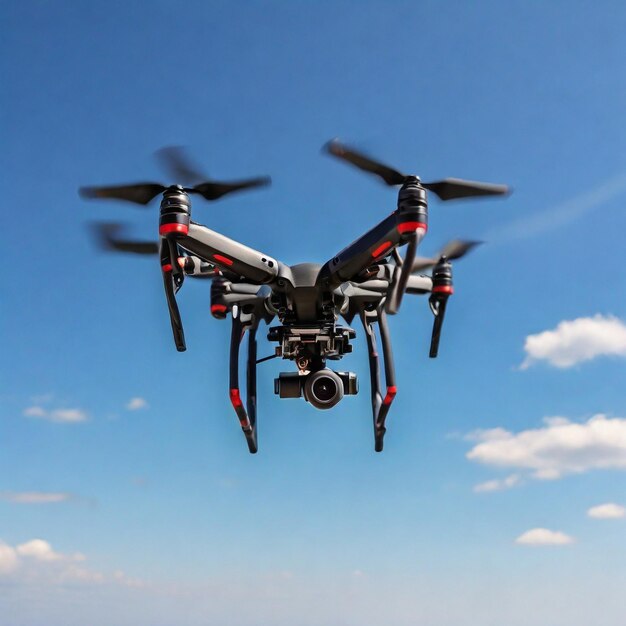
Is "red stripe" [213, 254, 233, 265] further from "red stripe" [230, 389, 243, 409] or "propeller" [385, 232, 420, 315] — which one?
"propeller" [385, 232, 420, 315]

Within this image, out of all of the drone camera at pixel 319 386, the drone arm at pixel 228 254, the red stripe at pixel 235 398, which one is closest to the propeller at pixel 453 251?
the drone camera at pixel 319 386

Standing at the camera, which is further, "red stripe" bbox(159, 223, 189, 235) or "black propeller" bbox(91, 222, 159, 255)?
"black propeller" bbox(91, 222, 159, 255)

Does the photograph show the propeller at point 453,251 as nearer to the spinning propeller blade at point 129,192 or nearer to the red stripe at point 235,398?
the red stripe at point 235,398

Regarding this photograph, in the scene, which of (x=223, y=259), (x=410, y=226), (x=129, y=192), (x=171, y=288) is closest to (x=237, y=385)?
(x=171, y=288)

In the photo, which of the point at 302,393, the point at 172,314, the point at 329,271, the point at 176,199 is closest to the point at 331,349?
the point at 302,393

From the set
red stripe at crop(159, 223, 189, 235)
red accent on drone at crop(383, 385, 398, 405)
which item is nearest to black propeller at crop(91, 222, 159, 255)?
red stripe at crop(159, 223, 189, 235)

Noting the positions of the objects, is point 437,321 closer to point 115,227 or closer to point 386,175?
point 386,175
